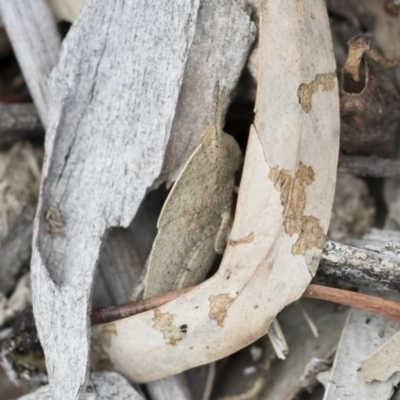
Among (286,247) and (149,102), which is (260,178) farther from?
(149,102)

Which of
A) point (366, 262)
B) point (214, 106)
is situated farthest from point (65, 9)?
point (366, 262)

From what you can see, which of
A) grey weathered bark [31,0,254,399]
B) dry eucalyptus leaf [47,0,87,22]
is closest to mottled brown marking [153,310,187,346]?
grey weathered bark [31,0,254,399]

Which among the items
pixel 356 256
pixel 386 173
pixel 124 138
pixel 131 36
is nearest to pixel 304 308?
pixel 356 256

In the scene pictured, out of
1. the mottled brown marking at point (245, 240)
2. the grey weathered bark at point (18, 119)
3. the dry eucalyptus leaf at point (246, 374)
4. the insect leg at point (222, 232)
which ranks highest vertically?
the grey weathered bark at point (18, 119)

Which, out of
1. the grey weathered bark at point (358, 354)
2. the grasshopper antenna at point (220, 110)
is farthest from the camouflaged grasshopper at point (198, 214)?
the grey weathered bark at point (358, 354)

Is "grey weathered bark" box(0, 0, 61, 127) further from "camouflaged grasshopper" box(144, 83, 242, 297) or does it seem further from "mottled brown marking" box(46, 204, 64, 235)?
"camouflaged grasshopper" box(144, 83, 242, 297)

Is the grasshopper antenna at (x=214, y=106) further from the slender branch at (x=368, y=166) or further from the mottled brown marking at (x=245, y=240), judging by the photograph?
the slender branch at (x=368, y=166)
